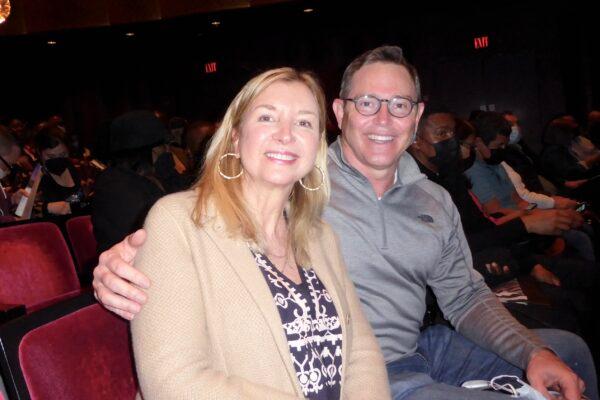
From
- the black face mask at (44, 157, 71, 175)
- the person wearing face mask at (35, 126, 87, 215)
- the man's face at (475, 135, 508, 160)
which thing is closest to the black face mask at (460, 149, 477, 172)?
the man's face at (475, 135, 508, 160)

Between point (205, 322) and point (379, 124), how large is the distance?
1028 millimetres

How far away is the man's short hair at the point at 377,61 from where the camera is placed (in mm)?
1956

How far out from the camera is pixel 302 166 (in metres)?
1.58

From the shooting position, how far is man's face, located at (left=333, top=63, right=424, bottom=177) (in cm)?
193

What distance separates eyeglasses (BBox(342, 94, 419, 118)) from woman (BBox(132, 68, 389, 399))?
299 millimetres

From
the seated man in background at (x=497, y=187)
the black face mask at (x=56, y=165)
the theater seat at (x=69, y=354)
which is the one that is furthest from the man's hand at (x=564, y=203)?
the black face mask at (x=56, y=165)

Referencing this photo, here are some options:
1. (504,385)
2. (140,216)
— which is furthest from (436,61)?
(504,385)

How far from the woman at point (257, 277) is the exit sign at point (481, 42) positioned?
871 centimetres

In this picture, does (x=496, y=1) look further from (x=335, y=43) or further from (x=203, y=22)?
(x=203, y=22)

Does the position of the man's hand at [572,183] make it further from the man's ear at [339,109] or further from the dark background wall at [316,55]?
→ the man's ear at [339,109]

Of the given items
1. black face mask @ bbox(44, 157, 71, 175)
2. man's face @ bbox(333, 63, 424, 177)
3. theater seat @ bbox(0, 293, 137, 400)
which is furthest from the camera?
black face mask @ bbox(44, 157, 71, 175)

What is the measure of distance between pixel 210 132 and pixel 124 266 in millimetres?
3174

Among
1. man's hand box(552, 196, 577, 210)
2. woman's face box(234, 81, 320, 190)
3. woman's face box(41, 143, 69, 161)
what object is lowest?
man's hand box(552, 196, 577, 210)

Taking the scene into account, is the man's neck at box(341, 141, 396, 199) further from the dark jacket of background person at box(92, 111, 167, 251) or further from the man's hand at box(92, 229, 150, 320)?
the dark jacket of background person at box(92, 111, 167, 251)
